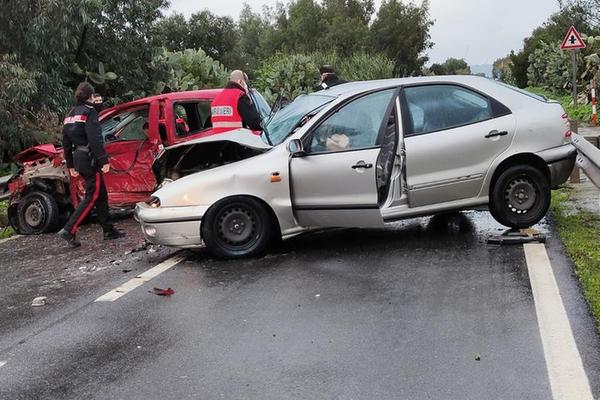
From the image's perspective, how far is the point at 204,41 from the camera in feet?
124

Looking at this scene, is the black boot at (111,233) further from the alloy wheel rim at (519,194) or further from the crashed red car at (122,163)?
the alloy wheel rim at (519,194)

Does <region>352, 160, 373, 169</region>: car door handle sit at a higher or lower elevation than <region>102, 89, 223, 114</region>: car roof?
lower

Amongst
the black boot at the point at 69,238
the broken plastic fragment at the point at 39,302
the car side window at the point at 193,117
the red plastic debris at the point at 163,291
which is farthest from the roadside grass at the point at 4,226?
the red plastic debris at the point at 163,291

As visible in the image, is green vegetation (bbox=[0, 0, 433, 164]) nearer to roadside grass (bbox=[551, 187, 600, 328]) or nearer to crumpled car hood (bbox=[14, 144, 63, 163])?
crumpled car hood (bbox=[14, 144, 63, 163])

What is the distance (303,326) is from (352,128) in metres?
2.59

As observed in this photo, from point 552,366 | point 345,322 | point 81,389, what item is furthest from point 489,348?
point 81,389

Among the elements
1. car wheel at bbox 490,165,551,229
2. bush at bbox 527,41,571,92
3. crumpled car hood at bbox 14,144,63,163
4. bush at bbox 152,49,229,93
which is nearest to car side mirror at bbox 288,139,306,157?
car wheel at bbox 490,165,551,229

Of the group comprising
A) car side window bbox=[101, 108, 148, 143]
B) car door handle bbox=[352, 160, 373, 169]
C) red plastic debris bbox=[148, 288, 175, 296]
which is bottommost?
red plastic debris bbox=[148, 288, 175, 296]

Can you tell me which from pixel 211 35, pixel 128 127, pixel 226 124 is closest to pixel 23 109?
pixel 128 127

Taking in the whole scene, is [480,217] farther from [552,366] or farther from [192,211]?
[552,366]

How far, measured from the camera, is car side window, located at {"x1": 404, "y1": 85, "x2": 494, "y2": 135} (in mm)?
6945

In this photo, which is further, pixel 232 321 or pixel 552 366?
pixel 232 321

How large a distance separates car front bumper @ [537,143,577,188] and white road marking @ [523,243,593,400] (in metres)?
1.24

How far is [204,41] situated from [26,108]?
2553cm
